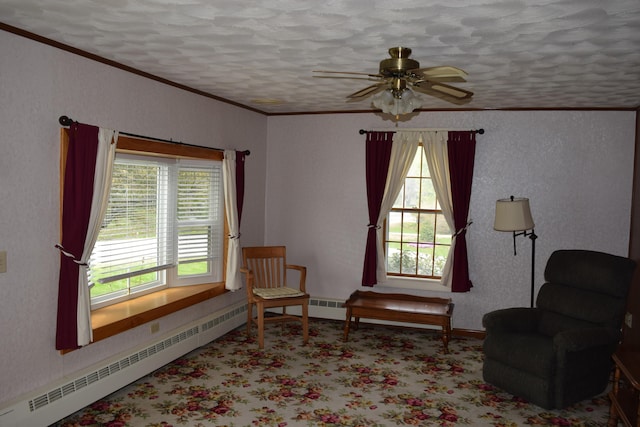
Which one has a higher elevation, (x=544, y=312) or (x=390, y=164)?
(x=390, y=164)

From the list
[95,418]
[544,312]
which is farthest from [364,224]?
[95,418]

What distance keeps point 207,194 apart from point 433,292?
109 inches

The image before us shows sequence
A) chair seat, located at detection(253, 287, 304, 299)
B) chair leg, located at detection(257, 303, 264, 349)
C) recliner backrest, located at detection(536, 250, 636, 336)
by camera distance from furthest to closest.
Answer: chair seat, located at detection(253, 287, 304, 299)
chair leg, located at detection(257, 303, 264, 349)
recliner backrest, located at detection(536, 250, 636, 336)

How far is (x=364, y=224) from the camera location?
611 centimetres

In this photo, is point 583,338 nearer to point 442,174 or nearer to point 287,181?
point 442,174

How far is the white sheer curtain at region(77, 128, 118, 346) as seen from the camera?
3.55 m

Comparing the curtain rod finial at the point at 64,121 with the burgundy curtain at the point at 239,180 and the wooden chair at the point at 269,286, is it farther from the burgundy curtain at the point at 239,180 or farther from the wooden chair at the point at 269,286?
the wooden chair at the point at 269,286

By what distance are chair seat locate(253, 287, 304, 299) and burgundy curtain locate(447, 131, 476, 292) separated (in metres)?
1.75

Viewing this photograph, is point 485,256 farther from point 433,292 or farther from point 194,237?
point 194,237

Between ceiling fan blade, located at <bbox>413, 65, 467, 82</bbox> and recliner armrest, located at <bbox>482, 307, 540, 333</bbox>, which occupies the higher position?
ceiling fan blade, located at <bbox>413, 65, 467, 82</bbox>

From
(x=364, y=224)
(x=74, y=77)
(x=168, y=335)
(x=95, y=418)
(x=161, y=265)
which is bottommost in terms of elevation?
(x=95, y=418)

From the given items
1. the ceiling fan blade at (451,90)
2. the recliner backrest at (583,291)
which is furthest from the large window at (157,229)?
the recliner backrest at (583,291)

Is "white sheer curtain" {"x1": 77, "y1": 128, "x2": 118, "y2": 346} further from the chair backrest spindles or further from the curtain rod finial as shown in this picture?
the chair backrest spindles

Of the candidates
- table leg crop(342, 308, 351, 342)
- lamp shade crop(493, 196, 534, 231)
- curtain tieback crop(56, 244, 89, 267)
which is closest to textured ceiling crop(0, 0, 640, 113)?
lamp shade crop(493, 196, 534, 231)
